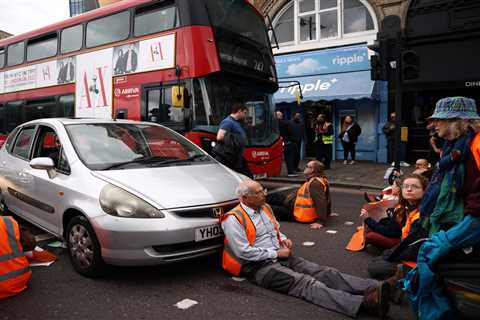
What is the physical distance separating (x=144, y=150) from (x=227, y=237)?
1.58 metres

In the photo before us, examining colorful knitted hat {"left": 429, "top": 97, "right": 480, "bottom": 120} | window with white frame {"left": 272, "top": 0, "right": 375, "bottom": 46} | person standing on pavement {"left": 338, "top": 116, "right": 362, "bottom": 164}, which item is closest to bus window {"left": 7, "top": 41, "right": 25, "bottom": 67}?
window with white frame {"left": 272, "top": 0, "right": 375, "bottom": 46}

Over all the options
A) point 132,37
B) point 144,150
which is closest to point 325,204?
point 144,150

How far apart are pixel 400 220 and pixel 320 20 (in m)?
13.6

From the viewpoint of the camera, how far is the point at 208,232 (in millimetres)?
3699

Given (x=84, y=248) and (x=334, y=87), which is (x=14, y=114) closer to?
(x=84, y=248)

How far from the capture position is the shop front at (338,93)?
1461cm

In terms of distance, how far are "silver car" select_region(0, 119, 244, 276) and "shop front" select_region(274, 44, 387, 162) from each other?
9906 millimetres

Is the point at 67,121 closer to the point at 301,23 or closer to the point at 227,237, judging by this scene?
the point at 227,237

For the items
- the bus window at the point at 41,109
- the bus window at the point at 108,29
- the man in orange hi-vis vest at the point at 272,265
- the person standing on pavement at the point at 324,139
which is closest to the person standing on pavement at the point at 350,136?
the person standing on pavement at the point at 324,139

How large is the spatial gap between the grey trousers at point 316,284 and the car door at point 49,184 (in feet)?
6.67

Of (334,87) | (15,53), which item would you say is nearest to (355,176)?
(334,87)

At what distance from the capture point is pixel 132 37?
28.8 ft

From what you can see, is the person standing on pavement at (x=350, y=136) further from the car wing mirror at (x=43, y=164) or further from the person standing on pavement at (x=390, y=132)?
the car wing mirror at (x=43, y=164)

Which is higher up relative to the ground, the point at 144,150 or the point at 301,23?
the point at 301,23
